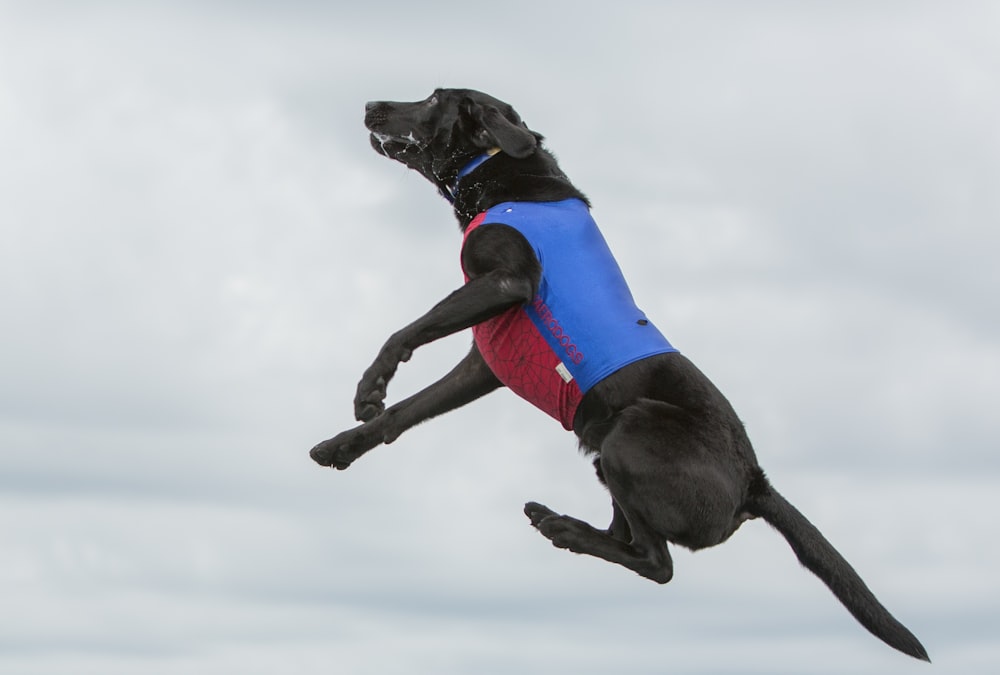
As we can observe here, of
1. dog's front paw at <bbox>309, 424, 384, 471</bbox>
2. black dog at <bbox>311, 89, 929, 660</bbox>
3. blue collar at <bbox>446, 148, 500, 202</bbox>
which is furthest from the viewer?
dog's front paw at <bbox>309, 424, 384, 471</bbox>

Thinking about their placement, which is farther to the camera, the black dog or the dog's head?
the dog's head

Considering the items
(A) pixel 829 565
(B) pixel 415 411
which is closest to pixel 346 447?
(B) pixel 415 411

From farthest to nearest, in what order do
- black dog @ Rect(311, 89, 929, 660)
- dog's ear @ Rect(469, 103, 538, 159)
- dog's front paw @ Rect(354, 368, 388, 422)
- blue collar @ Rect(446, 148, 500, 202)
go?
1. blue collar @ Rect(446, 148, 500, 202)
2. dog's ear @ Rect(469, 103, 538, 159)
3. dog's front paw @ Rect(354, 368, 388, 422)
4. black dog @ Rect(311, 89, 929, 660)

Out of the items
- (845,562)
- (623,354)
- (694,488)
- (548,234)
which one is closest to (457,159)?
(548,234)

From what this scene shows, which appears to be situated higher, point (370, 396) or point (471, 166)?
point (471, 166)

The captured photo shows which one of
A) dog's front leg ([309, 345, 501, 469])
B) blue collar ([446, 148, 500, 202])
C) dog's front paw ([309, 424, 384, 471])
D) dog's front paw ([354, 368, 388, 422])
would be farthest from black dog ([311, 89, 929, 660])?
dog's front paw ([309, 424, 384, 471])

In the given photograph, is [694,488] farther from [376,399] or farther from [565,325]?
[376,399]

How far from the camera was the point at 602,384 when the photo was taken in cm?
745

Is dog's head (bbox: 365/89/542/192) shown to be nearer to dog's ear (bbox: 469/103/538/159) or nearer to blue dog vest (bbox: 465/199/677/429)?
dog's ear (bbox: 469/103/538/159)

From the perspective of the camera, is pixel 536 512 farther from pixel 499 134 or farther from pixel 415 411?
pixel 499 134

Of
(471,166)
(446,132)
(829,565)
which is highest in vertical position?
Answer: (446,132)

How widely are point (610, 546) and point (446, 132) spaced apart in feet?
8.43

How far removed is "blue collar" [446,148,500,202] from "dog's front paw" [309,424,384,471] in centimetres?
145

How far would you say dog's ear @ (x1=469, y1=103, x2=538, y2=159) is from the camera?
7.97 m
